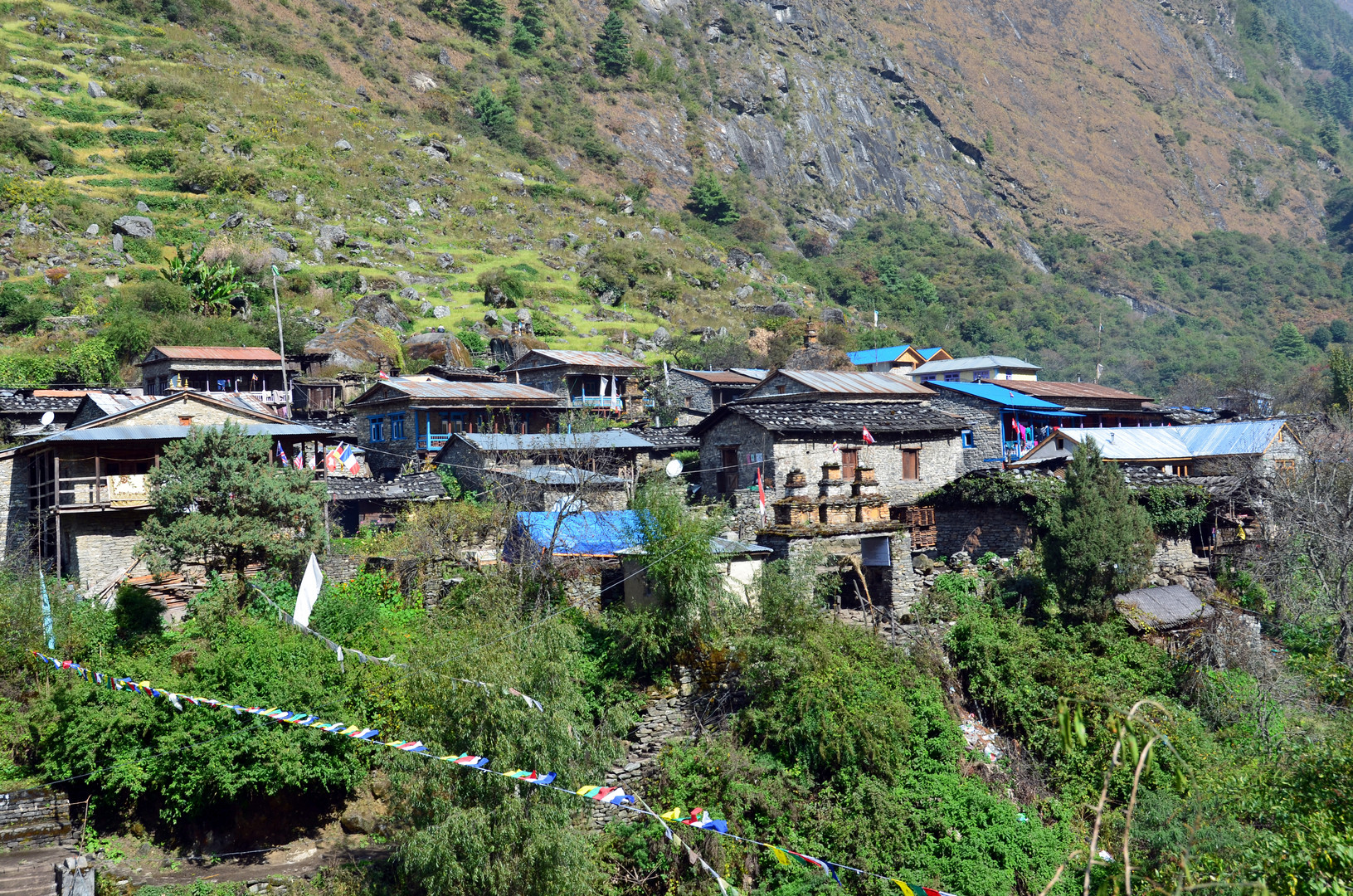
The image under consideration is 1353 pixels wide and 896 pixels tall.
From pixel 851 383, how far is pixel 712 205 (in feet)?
240

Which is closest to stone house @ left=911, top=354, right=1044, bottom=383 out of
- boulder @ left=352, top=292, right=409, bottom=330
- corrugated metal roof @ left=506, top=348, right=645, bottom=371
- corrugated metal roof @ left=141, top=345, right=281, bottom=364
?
corrugated metal roof @ left=506, top=348, right=645, bottom=371

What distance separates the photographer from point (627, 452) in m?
36.1

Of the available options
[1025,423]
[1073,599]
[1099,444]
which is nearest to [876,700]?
[1073,599]

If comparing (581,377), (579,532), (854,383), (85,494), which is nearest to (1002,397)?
(854,383)

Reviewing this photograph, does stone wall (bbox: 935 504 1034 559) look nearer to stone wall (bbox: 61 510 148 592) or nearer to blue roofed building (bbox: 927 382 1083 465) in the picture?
blue roofed building (bbox: 927 382 1083 465)

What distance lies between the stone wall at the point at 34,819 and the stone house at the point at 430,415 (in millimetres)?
20000

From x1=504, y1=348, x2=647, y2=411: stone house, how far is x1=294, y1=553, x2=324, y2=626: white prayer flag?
26644 millimetres

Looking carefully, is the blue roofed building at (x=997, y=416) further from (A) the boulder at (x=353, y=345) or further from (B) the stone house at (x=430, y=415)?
(A) the boulder at (x=353, y=345)

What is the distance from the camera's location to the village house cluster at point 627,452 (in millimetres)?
24156

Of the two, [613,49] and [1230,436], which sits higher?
[613,49]

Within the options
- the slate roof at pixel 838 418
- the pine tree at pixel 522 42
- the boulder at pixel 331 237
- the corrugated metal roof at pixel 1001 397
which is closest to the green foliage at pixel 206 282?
the boulder at pixel 331 237

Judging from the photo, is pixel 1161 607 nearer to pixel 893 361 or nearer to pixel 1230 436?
pixel 1230 436

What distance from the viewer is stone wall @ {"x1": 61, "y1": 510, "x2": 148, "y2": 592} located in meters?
23.8

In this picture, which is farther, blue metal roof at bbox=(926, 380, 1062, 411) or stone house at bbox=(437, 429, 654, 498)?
blue metal roof at bbox=(926, 380, 1062, 411)
